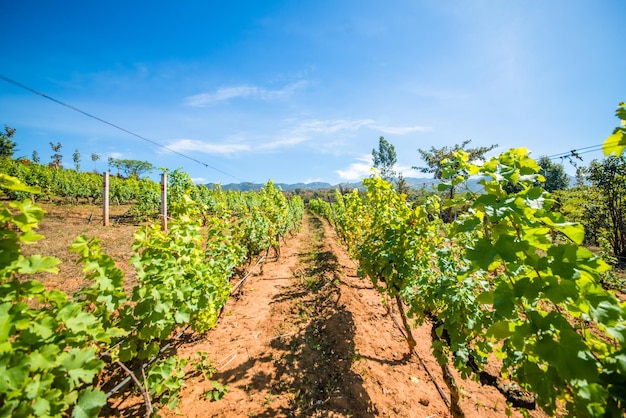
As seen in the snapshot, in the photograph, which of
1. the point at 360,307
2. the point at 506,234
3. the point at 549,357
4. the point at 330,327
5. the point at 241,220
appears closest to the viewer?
the point at 549,357

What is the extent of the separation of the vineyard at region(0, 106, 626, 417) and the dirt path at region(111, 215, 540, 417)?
36mm

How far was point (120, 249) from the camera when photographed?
428 inches

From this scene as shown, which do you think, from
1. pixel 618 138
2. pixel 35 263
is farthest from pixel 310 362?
pixel 618 138

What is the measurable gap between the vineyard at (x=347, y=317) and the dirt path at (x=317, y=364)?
1.4 inches

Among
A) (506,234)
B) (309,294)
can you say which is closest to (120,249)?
(309,294)

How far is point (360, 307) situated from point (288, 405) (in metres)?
3.68

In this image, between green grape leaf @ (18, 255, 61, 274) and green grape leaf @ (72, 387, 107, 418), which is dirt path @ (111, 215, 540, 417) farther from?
green grape leaf @ (18, 255, 61, 274)

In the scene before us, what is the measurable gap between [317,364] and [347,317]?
169 cm

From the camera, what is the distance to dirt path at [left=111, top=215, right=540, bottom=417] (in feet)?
12.3

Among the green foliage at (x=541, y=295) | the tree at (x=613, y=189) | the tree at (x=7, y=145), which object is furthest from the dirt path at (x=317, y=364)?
the tree at (x=7, y=145)

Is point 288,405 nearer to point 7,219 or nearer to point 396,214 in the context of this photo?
point 396,214

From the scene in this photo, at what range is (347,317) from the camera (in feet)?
20.4

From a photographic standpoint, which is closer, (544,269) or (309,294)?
(544,269)

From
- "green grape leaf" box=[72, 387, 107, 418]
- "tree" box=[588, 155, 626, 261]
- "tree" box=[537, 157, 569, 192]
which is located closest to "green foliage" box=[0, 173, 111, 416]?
"green grape leaf" box=[72, 387, 107, 418]
